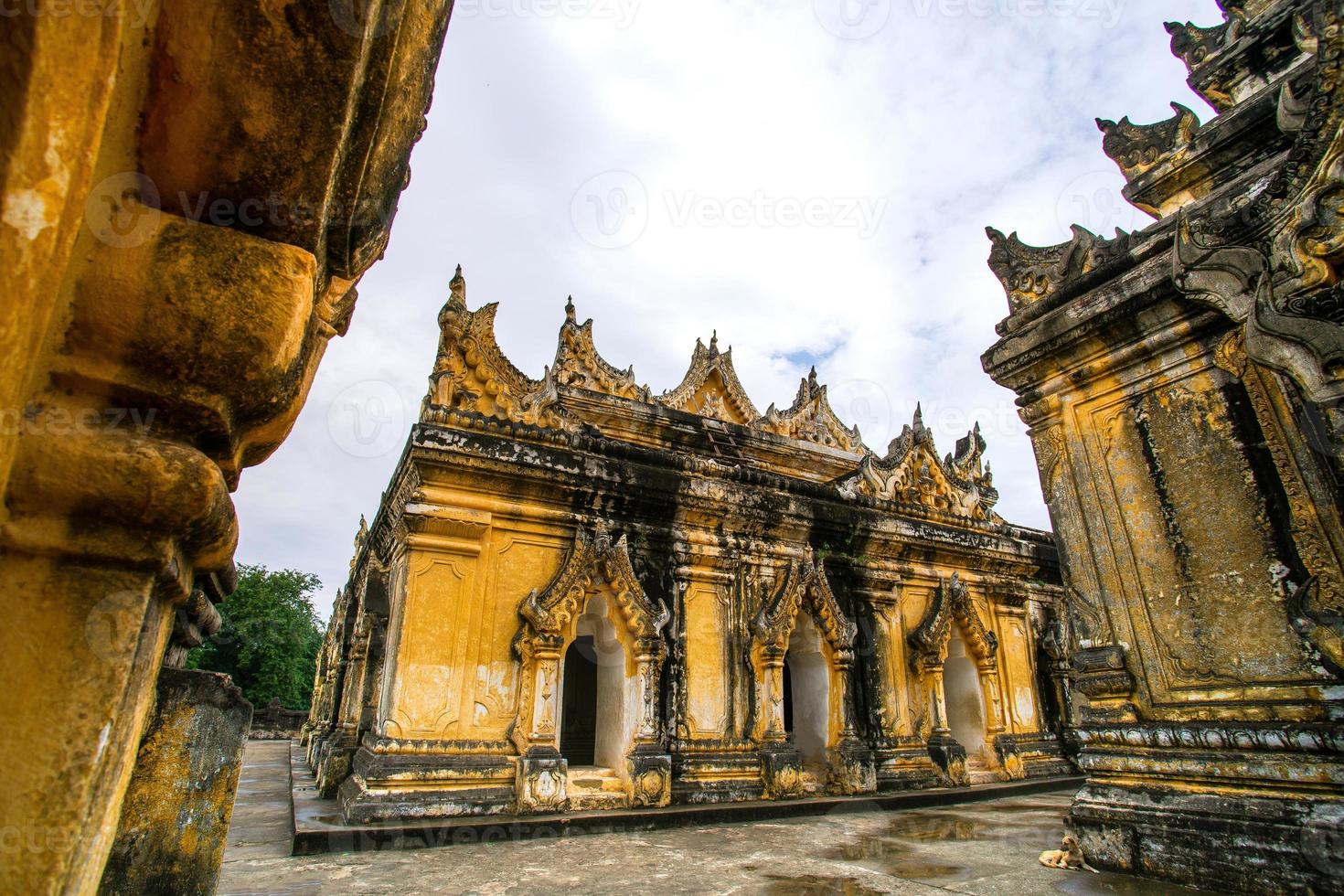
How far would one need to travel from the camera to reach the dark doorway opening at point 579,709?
1426 cm

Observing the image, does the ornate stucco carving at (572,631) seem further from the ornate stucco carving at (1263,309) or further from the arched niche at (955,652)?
the ornate stucco carving at (1263,309)

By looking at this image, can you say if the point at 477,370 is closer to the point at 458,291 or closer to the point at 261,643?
the point at 458,291

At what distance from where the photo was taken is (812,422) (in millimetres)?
17531

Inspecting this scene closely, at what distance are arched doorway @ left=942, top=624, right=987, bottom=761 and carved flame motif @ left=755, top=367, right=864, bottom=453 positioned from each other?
630cm

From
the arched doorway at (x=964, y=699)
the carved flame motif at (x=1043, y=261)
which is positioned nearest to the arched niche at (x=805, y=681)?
the arched doorway at (x=964, y=699)

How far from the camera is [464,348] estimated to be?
33.4 ft

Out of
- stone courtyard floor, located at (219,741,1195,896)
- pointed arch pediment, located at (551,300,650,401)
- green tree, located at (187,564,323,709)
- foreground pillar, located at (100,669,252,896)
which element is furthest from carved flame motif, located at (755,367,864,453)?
green tree, located at (187,564,323,709)

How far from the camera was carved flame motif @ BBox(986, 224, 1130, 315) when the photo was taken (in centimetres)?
582

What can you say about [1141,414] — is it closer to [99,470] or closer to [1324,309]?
[1324,309]

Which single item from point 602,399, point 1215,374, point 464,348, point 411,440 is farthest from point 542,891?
point 602,399

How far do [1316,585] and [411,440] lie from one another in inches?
317

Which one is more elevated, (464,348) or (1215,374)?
(464,348)

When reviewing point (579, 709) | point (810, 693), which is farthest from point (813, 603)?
point (579, 709)

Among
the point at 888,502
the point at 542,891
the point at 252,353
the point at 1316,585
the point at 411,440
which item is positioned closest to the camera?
the point at 252,353
